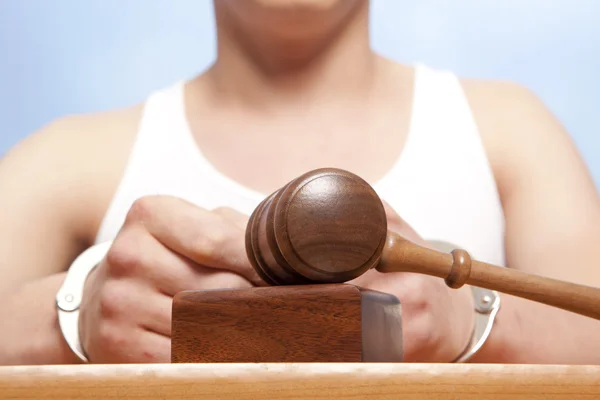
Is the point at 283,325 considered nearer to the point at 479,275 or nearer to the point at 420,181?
the point at 479,275

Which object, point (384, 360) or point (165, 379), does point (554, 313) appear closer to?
point (384, 360)

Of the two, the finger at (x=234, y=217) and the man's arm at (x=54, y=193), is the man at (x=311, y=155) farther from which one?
the finger at (x=234, y=217)

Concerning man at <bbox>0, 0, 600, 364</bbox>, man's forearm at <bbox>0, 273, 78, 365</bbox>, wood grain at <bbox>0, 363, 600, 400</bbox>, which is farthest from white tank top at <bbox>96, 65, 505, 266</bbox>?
wood grain at <bbox>0, 363, 600, 400</bbox>

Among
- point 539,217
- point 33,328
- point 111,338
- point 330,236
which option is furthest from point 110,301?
point 539,217

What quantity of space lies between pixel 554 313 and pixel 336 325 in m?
0.39

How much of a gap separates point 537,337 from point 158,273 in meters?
0.33

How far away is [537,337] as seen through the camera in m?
0.72

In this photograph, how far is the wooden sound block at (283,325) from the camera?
42 cm

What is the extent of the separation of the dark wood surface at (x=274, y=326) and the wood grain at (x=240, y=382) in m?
0.07

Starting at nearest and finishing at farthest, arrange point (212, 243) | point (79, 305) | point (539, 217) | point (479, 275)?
point (479, 275) < point (212, 243) < point (79, 305) < point (539, 217)

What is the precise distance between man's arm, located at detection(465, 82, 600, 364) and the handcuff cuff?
0.02 metres

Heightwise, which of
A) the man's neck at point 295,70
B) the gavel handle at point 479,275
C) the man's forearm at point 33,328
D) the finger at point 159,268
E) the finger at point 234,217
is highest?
the man's neck at point 295,70

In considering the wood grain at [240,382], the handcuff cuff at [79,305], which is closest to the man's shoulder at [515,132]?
the handcuff cuff at [79,305]

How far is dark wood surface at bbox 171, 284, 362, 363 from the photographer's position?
417 millimetres
